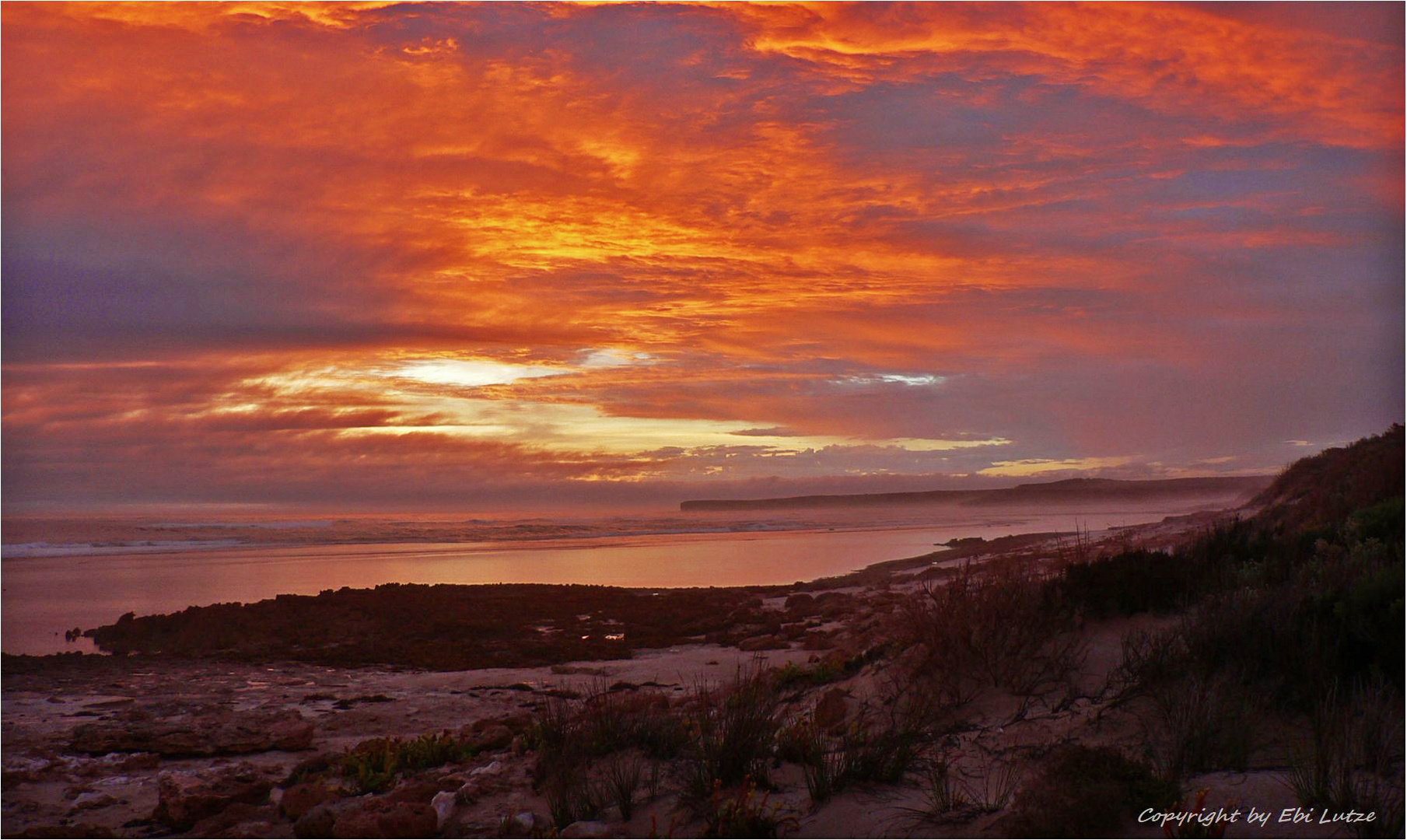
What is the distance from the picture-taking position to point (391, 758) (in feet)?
23.8

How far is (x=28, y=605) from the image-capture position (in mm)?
19891

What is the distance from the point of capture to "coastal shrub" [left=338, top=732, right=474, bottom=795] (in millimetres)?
6988

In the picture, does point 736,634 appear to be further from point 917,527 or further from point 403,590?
point 917,527

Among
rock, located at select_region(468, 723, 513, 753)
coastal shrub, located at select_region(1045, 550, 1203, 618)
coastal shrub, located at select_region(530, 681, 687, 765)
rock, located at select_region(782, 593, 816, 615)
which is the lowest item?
rock, located at select_region(782, 593, 816, 615)

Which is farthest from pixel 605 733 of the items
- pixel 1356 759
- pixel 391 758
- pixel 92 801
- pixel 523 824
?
pixel 1356 759

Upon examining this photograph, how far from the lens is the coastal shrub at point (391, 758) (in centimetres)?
699

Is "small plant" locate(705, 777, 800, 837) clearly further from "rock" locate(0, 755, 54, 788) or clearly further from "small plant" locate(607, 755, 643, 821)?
"rock" locate(0, 755, 54, 788)

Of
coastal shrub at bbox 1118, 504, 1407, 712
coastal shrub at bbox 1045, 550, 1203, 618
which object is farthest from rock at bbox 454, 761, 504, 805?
coastal shrub at bbox 1045, 550, 1203, 618

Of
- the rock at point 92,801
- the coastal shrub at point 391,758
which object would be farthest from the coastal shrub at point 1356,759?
the rock at point 92,801

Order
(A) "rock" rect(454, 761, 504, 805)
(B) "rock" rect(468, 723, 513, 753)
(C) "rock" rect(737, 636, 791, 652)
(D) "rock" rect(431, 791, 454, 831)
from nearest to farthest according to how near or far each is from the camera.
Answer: (D) "rock" rect(431, 791, 454, 831)
(A) "rock" rect(454, 761, 504, 805)
(B) "rock" rect(468, 723, 513, 753)
(C) "rock" rect(737, 636, 791, 652)

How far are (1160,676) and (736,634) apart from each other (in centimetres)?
888

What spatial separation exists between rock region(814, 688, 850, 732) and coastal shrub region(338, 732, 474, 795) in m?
2.90

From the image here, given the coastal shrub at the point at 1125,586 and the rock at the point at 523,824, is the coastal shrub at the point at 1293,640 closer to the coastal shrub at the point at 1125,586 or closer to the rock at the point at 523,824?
the coastal shrub at the point at 1125,586

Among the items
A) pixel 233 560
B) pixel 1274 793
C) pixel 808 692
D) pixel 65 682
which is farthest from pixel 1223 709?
pixel 233 560
